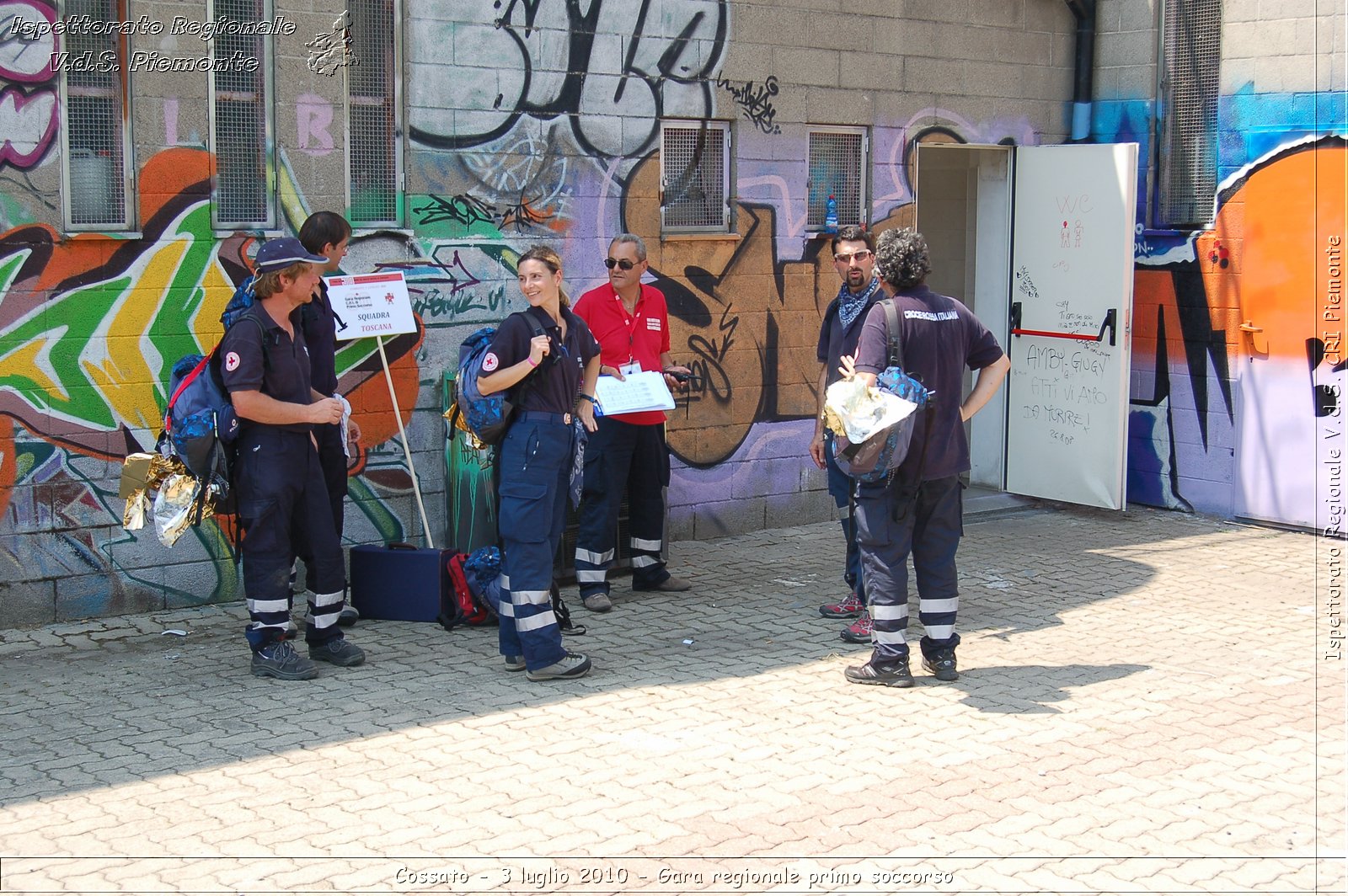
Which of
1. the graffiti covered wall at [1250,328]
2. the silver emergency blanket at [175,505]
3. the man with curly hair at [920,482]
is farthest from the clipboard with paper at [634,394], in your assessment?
the graffiti covered wall at [1250,328]

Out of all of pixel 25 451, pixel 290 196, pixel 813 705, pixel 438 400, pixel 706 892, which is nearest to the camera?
pixel 706 892

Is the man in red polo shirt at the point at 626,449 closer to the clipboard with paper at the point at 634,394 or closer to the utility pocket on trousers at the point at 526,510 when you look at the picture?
the clipboard with paper at the point at 634,394

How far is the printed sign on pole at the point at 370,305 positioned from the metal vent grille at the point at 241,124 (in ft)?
1.79

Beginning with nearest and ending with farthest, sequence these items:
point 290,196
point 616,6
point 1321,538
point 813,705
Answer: point 813,705 < point 290,196 < point 616,6 < point 1321,538

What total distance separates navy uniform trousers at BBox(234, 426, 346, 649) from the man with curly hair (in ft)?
8.23

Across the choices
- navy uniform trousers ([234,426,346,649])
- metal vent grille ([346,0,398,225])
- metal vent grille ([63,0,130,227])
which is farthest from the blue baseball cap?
metal vent grille ([346,0,398,225])

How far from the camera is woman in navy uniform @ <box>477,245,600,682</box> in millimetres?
6250

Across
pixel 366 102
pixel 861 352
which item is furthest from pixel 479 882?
pixel 366 102

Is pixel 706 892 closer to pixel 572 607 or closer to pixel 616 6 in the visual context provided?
pixel 572 607

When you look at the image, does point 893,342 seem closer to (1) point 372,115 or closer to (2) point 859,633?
(2) point 859,633

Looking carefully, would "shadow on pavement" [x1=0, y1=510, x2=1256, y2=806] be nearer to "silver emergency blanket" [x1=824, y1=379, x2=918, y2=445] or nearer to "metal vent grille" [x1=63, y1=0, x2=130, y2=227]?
"silver emergency blanket" [x1=824, y1=379, x2=918, y2=445]

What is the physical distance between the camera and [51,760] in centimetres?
539

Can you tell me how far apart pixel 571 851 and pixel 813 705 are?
185 cm

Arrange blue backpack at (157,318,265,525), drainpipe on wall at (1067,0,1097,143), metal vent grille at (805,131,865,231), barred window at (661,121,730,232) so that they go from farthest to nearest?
1. drainpipe on wall at (1067,0,1097,143)
2. metal vent grille at (805,131,865,231)
3. barred window at (661,121,730,232)
4. blue backpack at (157,318,265,525)
